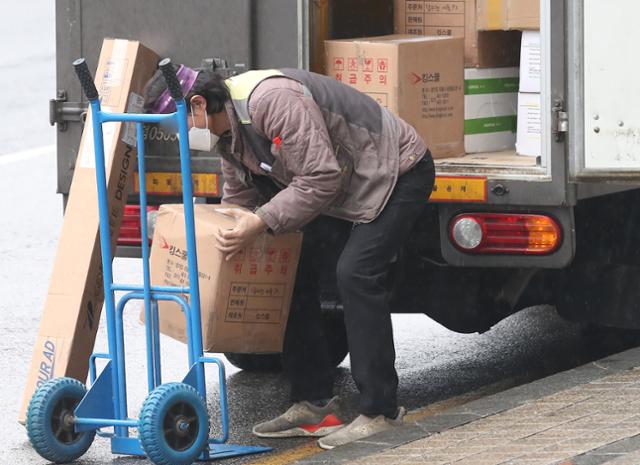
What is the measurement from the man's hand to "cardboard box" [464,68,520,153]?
5.54ft

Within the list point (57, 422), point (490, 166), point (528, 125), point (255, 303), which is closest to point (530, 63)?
point (528, 125)

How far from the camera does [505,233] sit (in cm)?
611

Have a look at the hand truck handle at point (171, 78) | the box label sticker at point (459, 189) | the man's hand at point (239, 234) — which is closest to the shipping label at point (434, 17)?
the box label sticker at point (459, 189)

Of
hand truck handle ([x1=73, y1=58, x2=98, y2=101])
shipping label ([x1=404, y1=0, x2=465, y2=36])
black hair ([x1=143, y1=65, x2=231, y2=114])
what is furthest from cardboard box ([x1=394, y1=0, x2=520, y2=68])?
hand truck handle ([x1=73, y1=58, x2=98, y2=101])

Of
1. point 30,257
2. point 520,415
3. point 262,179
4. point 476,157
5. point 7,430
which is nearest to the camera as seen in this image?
point 520,415

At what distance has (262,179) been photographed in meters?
5.86

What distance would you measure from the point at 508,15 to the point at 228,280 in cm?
200

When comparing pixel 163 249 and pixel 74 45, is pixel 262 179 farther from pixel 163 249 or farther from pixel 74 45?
pixel 74 45

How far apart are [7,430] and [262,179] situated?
1479mm

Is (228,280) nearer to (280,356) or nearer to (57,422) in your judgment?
(57,422)

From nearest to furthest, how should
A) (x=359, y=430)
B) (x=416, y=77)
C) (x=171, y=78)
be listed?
1. (x=171, y=78)
2. (x=359, y=430)
3. (x=416, y=77)

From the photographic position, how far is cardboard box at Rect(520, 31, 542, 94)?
6.81 metres

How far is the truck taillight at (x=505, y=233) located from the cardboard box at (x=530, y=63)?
92 cm

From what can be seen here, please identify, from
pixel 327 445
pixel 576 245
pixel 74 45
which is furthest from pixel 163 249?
pixel 576 245
